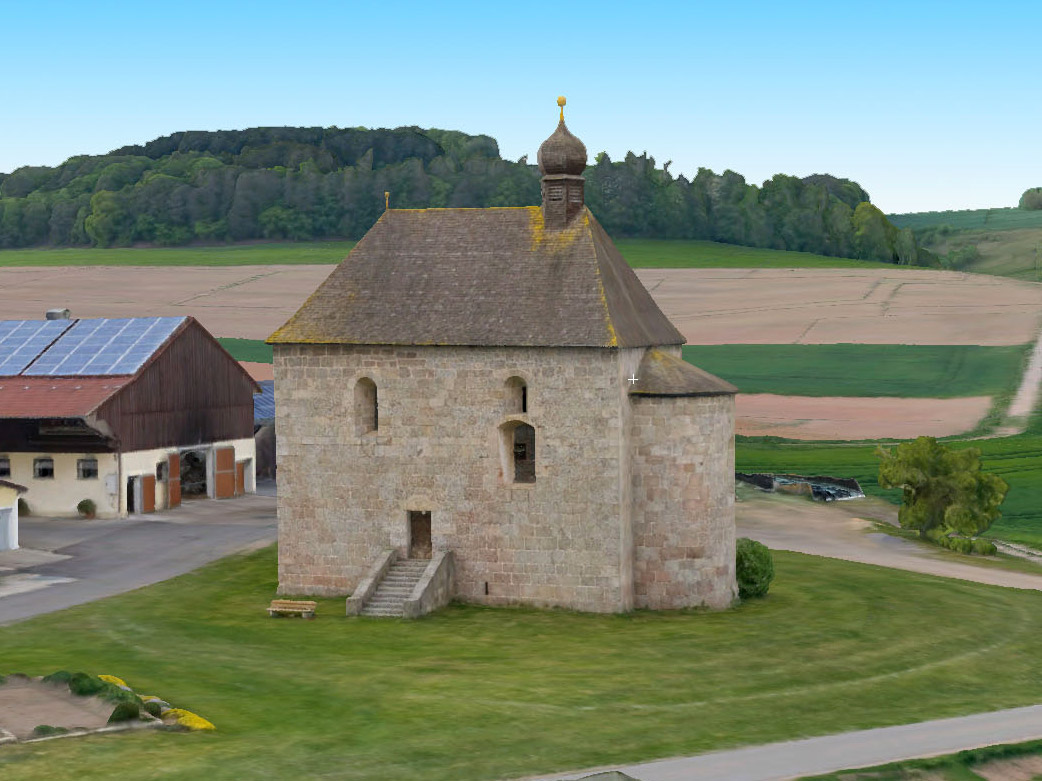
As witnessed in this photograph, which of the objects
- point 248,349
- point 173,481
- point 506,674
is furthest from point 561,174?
point 248,349

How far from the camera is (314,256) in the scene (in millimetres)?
163625

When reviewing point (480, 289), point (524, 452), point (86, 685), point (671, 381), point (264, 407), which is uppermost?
point (480, 289)

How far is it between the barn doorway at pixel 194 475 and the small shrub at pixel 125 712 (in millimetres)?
42976

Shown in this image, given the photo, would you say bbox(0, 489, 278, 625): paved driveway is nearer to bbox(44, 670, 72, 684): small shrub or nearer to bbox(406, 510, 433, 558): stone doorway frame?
bbox(406, 510, 433, 558): stone doorway frame

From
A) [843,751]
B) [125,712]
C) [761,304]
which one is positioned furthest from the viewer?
[761,304]

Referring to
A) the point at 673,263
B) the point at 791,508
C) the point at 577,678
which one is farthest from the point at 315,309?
the point at 673,263

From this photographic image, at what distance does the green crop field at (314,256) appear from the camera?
529 ft

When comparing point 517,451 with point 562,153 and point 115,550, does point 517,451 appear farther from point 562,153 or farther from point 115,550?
point 115,550

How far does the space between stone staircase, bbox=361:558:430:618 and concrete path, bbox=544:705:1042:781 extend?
60.1 ft

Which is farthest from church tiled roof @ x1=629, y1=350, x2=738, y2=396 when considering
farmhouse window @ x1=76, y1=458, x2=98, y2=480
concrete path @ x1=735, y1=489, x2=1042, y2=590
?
farmhouse window @ x1=76, y1=458, x2=98, y2=480

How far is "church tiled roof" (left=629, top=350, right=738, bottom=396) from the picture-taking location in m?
51.3

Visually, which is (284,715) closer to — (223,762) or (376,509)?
(223,762)

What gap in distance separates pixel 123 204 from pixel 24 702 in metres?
156

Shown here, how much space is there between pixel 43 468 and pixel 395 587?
2573 cm
